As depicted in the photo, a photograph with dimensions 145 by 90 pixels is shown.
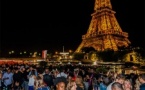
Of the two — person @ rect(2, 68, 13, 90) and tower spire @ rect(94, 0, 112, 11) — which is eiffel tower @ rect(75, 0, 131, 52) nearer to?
tower spire @ rect(94, 0, 112, 11)

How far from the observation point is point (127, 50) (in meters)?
60.9

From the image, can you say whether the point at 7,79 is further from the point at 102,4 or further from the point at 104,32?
the point at 102,4

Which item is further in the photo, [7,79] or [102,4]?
[102,4]

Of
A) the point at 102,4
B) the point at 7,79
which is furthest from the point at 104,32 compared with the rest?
the point at 7,79

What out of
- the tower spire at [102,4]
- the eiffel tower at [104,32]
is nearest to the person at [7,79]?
the eiffel tower at [104,32]

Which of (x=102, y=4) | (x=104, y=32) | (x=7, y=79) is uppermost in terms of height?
(x=102, y=4)

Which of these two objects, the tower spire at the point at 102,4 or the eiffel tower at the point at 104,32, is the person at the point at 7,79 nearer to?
the eiffel tower at the point at 104,32

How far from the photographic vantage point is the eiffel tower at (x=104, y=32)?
237 ft

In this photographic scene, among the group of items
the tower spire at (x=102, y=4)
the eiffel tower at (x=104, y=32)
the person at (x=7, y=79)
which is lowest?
the person at (x=7, y=79)

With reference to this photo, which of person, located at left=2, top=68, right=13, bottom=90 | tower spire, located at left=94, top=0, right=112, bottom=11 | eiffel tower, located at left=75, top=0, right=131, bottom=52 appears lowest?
person, located at left=2, top=68, right=13, bottom=90

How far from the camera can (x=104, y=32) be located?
242 feet

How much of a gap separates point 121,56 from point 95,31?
58.9 feet

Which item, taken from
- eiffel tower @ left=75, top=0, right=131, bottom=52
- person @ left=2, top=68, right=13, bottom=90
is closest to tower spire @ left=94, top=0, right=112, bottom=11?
eiffel tower @ left=75, top=0, right=131, bottom=52

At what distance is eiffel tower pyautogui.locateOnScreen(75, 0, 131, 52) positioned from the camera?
2842 inches
